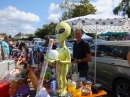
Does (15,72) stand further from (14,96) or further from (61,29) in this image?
(61,29)

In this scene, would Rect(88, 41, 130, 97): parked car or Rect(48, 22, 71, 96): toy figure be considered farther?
Rect(88, 41, 130, 97): parked car

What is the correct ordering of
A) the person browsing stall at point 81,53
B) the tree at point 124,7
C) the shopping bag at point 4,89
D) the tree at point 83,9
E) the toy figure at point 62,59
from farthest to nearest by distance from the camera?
the tree at point 124,7 < the tree at point 83,9 < the shopping bag at point 4,89 < the person browsing stall at point 81,53 < the toy figure at point 62,59

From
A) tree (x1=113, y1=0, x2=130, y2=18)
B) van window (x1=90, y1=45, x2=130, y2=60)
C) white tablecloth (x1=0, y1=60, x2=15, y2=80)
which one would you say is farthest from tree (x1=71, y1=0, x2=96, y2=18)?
white tablecloth (x1=0, y1=60, x2=15, y2=80)

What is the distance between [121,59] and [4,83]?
2947 mm

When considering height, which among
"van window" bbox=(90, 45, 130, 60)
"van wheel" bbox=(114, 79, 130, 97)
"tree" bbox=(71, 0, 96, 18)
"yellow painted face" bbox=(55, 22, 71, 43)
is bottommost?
"van wheel" bbox=(114, 79, 130, 97)

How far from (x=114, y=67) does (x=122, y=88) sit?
56cm

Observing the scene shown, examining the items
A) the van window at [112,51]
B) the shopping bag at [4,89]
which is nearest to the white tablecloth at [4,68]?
the shopping bag at [4,89]

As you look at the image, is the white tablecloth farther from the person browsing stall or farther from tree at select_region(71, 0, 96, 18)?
tree at select_region(71, 0, 96, 18)

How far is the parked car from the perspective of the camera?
4344mm

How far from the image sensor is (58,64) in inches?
93.7

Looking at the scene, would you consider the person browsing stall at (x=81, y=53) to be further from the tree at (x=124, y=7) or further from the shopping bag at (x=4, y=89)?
the tree at (x=124, y=7)

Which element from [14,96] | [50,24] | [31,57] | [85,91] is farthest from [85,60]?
[50,24]

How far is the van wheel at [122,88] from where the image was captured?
4312 millimetres

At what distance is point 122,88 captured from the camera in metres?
4.46
